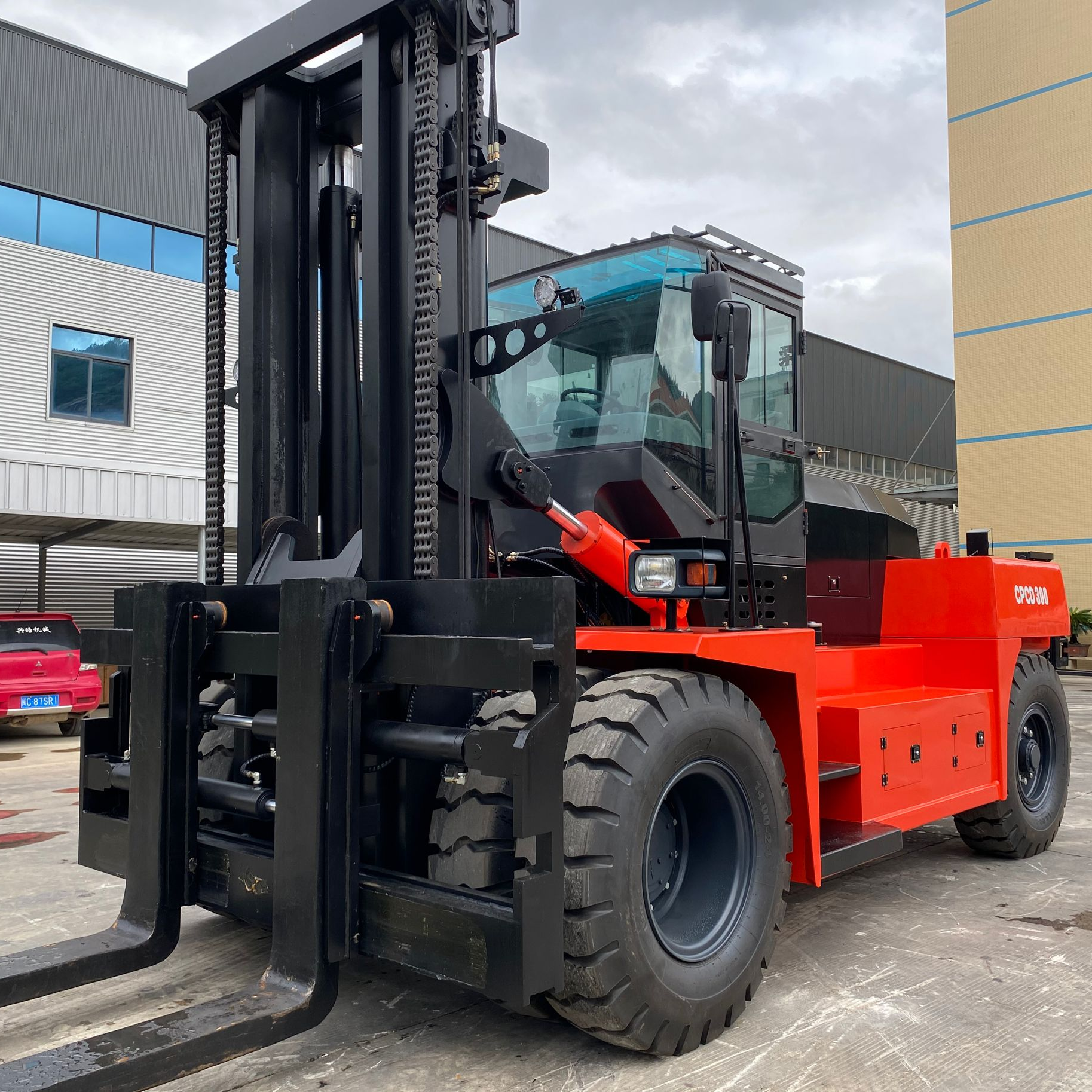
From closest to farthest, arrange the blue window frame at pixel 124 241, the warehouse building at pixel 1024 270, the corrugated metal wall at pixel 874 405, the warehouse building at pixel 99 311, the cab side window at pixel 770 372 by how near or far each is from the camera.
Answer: the cab side window at pixel 770 372, the warehouse building at pixel 99 311, the blue window frame at pixel 124 241, the warehouse building at pixel 1024 270, the corrugated metal wall at pixel 874 405

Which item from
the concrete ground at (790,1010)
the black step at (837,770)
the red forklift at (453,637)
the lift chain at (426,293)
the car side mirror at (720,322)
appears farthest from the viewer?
the black step at (837,770)

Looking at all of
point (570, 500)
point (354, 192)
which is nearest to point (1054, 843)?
point (570, 500)

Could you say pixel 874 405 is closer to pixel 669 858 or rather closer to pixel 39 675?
pixel 39 675

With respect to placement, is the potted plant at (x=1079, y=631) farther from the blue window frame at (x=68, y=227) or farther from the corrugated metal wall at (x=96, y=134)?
the blue window frame at (x=68, y=227)

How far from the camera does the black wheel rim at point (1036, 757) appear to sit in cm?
634

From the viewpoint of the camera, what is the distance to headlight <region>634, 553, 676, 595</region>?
371 cm

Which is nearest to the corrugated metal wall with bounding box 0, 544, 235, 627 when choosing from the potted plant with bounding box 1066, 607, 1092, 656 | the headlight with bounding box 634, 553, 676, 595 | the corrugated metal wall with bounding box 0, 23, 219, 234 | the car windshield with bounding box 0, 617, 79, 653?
the corrugated metal wall with bounding box 0, 23, 219, 234

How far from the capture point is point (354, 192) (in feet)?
13.6

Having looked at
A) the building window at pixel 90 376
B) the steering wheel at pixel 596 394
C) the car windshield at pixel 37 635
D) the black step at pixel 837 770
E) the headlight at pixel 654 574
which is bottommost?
the black step at pixel 837 770

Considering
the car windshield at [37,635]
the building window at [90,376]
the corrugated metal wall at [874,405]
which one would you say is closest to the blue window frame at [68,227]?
the building window at [90,376]

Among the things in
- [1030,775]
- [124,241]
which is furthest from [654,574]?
[124,241]

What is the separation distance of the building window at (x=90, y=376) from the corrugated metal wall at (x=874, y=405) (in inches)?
870

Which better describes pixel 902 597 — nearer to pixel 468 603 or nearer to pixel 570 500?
pixel 570 500

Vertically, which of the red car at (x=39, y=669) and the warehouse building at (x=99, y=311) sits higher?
the warehouse building at (x=99, y=311)
